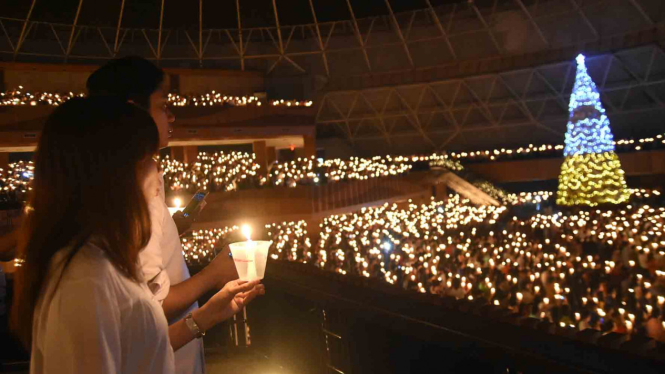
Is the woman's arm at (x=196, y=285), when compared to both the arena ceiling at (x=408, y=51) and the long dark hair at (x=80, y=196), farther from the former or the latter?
the arena ceiling at (x=408, y=51)

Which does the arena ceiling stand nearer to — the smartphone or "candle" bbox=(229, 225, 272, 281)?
the smartphone

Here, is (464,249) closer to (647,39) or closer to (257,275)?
(257,275)

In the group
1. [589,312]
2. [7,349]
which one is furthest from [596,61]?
[7,349]

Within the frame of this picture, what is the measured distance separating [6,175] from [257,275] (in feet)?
54.9

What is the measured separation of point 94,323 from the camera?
1236 millimetres

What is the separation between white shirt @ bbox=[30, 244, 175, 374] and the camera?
124cm

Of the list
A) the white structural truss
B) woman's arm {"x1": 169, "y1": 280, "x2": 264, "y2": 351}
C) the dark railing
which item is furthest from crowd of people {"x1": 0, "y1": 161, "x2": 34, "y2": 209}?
the white structural truss

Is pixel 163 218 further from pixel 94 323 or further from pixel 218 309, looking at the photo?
pixel 94 323

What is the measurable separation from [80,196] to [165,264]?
86 centimetres

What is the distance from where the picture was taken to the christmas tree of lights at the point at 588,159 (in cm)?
2023

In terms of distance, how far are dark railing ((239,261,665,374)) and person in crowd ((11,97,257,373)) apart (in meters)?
1.06

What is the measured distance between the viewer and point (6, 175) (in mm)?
16281

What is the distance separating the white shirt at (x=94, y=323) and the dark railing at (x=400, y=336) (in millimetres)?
1079

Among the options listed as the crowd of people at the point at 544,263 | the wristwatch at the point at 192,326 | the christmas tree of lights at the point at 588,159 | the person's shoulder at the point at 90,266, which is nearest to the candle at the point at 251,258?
the wristwatch at the point at 192,326
